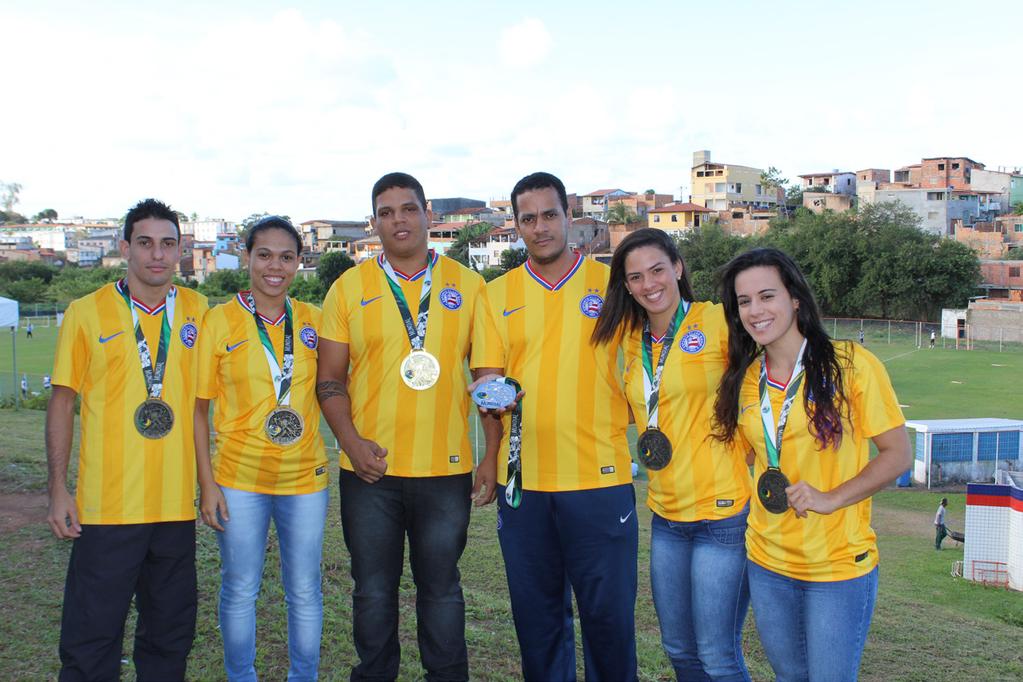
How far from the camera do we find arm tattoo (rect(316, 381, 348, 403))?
3643 millimetres

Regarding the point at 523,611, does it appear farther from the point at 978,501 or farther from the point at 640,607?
the point at 978,501

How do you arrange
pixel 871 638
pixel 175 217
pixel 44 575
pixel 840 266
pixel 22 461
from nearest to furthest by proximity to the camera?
pixel 175 217, pixel 44 575, pixel 871 638, pixel 22 461, pixel 840 266

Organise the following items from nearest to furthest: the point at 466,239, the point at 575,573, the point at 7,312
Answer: the point at 575,573 < the point at 7,312 < the point at 466,239

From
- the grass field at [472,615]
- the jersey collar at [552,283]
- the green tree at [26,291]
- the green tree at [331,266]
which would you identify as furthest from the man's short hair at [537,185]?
the green tree at [26,291]

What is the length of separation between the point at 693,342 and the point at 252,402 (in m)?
1.93

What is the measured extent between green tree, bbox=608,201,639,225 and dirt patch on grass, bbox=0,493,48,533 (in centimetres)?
6741

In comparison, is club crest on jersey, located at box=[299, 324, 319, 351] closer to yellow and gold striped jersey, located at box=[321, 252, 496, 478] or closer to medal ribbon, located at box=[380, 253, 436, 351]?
yellow and gold striped jersey, located at box=[321, 252, 496, 478]

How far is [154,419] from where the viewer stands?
11.7 feet

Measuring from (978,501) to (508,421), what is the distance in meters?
9.86

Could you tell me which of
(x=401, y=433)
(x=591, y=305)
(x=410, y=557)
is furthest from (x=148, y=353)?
(x=591, y=305)

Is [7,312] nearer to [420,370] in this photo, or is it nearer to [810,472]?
[420,370]

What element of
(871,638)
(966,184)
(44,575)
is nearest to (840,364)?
(871,638)

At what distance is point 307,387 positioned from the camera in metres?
3.79

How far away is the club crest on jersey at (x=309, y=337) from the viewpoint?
Answer: 385cm
